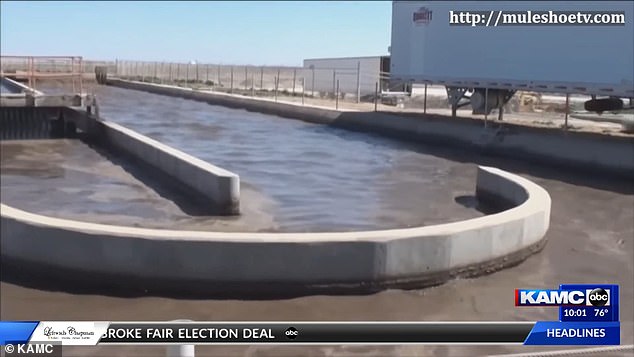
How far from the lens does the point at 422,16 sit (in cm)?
2383

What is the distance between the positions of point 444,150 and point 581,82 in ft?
14.2

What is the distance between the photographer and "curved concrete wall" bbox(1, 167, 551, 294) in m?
7.37

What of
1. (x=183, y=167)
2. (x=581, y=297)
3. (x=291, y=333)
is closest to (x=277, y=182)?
(x=183, y=167)

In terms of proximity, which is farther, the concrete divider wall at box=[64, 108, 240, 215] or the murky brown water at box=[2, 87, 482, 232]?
the concrete divider wall at box=[64, 108, 240, 215]

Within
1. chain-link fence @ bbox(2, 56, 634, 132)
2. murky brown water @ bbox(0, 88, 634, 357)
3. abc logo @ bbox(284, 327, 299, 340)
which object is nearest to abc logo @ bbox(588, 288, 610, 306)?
abc logo @ bbox(284, 327, 299, 340)

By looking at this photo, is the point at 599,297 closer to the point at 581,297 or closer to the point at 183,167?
the point at 581,297

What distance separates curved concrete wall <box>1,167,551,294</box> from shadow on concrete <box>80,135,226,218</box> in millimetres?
3597

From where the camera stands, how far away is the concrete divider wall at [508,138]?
53.4 ft

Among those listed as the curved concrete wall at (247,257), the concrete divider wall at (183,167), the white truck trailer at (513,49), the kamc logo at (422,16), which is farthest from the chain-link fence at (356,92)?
the curved concrete wall at (247,257)

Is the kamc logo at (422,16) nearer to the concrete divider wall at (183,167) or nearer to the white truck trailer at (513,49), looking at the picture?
the white truck trailer at (513,49)

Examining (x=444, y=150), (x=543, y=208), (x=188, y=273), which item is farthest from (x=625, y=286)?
(x=444, y=150)

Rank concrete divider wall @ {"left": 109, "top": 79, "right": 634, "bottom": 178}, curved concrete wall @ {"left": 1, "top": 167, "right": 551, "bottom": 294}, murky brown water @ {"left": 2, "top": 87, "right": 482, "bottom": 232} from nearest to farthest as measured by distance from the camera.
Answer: curved concrete wall @ {"left": 1, "top": 167, "right": 551, "bottom": 294}, murky brown water @ {"left": 2, "top": 87, "right": 482, "bottom": 232}, concrete divider wall @ {"left": 109, "top": 79, "right": 634, "bottom": 178}

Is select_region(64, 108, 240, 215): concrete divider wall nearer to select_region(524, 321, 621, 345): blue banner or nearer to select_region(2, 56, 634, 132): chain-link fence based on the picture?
select_region(2, 56, 634, 132): chain-link fence

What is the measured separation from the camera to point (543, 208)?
31.2 feet
